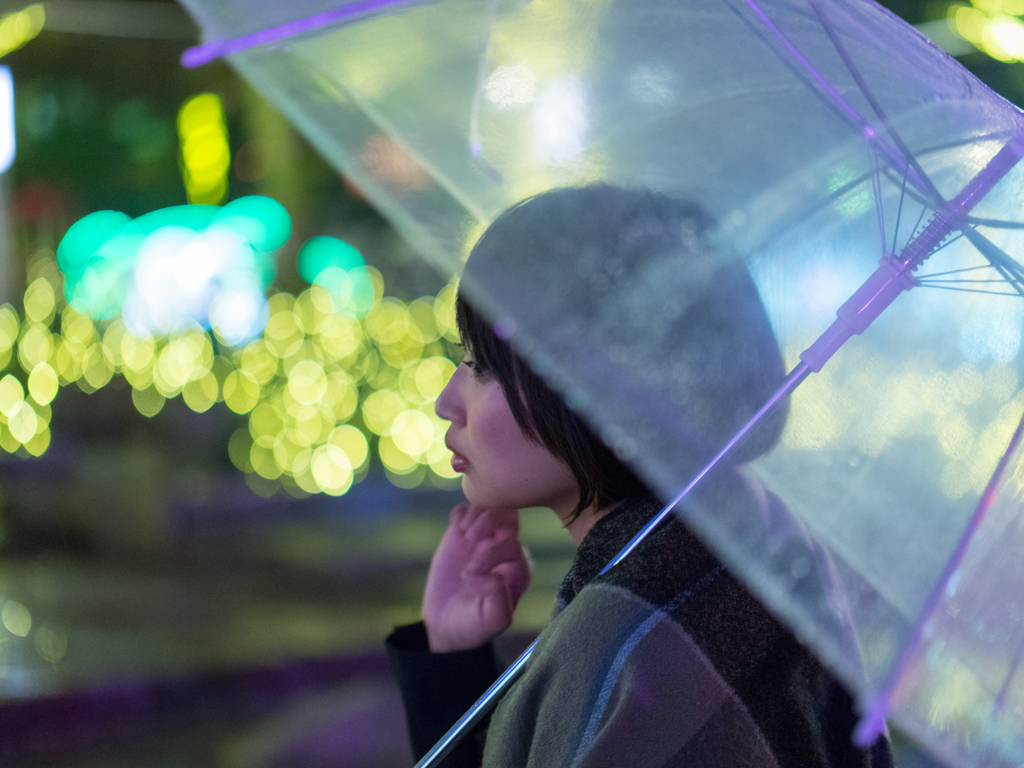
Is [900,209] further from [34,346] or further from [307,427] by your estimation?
[34,346]

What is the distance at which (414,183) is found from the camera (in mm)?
1495

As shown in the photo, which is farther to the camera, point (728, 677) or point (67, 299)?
point (67, 299)

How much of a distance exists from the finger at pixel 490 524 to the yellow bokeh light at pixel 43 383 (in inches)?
346

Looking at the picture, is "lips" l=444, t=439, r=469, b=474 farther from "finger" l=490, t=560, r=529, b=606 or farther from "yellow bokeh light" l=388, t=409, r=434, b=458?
"yellow bokeh light" l=388, t=409, r=434, b=458

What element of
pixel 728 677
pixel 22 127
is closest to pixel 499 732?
pixel 728 677

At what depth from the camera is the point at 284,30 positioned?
4.24 ft

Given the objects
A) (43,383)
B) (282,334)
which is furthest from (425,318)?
(43,383)

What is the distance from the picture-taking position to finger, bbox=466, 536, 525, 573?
147 centimetres

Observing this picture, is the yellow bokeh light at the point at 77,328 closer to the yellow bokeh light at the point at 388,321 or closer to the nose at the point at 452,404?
the yellow bokeh light at the point at 388,321

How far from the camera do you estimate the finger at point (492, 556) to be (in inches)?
57.7

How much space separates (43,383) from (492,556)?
30.6 ft

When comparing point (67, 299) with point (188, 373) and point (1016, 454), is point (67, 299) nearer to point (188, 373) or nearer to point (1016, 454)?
point (188, 373)

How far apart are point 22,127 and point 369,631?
937 cm

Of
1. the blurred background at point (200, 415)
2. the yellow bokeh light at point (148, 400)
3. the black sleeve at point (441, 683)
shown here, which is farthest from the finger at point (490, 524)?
the yellow bokeh light at point (148, 400)
